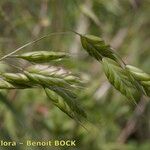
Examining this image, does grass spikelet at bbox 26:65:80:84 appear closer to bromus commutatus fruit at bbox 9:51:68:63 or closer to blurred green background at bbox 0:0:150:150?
bromus commutatus fruit at bbox 9:51:68:63

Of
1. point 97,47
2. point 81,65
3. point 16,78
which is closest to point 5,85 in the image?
point 16,78

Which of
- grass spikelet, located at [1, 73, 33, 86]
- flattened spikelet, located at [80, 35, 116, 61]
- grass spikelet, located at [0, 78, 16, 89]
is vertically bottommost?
grass spikelet, located at [0, 78, 16, 89]

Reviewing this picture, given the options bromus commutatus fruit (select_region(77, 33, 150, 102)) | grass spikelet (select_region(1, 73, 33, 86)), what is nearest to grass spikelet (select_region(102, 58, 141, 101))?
bromus commutatus fruit (select_region(77, 33, 150, 102))

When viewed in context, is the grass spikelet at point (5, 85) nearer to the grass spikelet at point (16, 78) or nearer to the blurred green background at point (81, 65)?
the grass spikelet at point (16, 78)

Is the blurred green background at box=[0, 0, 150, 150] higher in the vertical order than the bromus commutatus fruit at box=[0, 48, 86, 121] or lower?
lower

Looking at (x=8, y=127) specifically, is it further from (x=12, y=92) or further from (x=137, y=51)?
(x=137, y=51)

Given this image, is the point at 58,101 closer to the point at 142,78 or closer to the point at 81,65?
the point at 142,78

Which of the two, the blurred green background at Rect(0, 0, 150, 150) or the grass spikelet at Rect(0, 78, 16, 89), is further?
the blurred green background at Rect(0, 0, 150, 150)

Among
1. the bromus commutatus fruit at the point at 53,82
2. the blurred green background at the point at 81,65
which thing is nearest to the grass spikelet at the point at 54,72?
the bromus commutatus fruit at the point at 53,82

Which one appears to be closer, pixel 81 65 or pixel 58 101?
pixel 58 101
